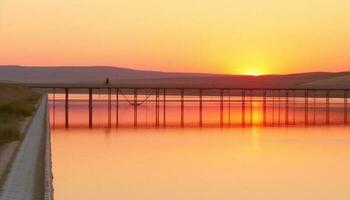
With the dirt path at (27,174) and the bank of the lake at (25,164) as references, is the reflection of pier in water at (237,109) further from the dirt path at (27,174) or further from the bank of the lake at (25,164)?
the dirt path at (27,174)

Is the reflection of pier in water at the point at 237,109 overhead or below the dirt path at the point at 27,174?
overhead

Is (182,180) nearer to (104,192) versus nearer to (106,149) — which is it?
(104,192)

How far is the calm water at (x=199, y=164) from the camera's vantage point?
1858 cm

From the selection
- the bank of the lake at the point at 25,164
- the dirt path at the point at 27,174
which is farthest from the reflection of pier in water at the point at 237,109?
the dirt path at the point at 27,174

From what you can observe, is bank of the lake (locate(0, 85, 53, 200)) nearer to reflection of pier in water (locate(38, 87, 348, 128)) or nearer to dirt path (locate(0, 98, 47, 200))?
dirt path (locate(0, 98, 47, 200))

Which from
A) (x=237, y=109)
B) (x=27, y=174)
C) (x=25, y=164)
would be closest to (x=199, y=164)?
(x=25, y=164)

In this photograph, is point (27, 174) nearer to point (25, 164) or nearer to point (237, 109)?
point (25, 164)

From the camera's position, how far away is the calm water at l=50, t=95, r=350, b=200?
18.6m

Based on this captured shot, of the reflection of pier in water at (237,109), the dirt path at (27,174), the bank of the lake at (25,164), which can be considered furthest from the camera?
the reflection of pier in water at (237,109)

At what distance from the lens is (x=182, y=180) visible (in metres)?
20.5

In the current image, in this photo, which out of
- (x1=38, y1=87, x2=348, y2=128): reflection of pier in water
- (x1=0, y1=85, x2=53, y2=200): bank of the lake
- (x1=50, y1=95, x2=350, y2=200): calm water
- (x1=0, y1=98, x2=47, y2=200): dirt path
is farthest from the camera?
(x1=38, y1=87, x2=348, y2=128): reflection of pier in water

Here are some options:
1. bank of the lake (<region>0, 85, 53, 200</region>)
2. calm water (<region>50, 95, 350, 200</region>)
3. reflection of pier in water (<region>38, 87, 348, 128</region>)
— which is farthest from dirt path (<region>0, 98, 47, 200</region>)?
reflection of pier in water (<region>38, 87, 348, 128</region>)

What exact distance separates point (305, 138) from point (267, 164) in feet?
40.9

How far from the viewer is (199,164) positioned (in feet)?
80.6
